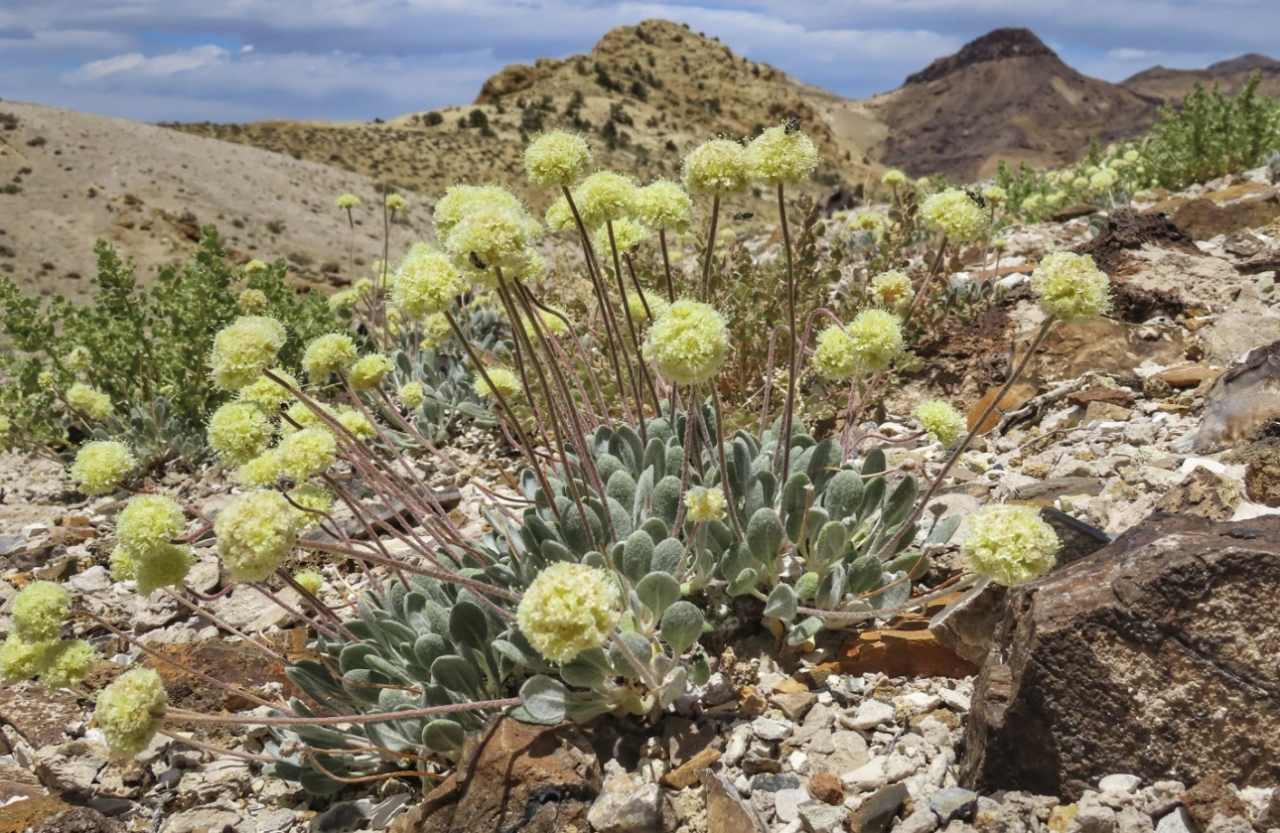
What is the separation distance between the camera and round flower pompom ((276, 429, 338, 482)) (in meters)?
3.37

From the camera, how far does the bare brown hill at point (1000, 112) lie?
103750 mm

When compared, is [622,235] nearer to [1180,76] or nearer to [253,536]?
[253,536]

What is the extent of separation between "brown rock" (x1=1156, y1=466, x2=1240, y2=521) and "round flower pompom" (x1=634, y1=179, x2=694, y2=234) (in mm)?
2151

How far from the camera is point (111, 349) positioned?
777 cm

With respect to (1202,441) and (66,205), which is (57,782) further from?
(66,205)

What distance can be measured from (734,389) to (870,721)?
10.8 ft

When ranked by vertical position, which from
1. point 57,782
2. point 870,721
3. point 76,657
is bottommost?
point 57,782

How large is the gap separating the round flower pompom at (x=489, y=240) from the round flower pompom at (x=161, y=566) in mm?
1335

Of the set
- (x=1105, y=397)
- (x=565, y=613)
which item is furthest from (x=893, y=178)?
(x=565, y=613)

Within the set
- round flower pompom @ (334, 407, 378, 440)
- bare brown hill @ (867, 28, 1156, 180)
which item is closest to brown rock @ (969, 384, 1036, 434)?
round flower pompom @ (334, 407, 378, 440)

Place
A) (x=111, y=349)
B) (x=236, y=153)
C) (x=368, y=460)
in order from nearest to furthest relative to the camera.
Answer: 1. (x=368, y=460)
2. (x=111, y=349)
3. (x=236, y=153)

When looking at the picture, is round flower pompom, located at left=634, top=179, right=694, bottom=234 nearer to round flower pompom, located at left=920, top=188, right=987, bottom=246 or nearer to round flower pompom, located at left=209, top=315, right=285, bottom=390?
round flower pompom, located at left=920, top=188, right=987, bottom=246

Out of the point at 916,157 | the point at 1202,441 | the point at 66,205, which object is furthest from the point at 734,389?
the point at 916,157

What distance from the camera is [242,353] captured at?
10.2 ft
